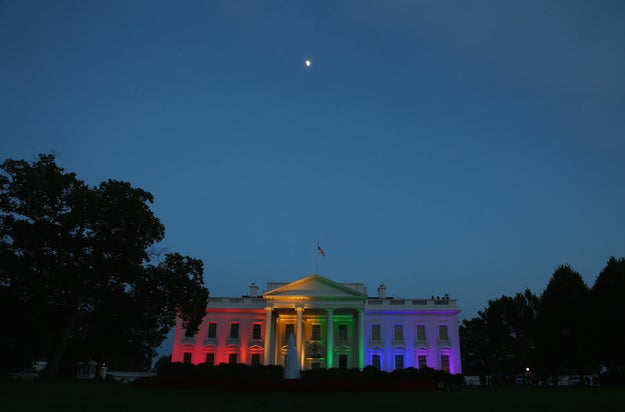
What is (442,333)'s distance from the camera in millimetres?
47875

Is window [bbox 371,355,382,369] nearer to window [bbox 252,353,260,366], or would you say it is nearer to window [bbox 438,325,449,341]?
window [bbox 438,325,449,341]

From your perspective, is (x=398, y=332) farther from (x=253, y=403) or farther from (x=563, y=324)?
(x=253, y=403)

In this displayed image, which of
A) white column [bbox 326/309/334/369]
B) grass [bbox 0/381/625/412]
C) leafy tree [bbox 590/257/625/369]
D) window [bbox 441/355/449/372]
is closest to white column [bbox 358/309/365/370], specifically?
white column [bbox 326/309/334/369]

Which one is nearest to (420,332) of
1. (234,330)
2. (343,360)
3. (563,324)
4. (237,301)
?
(343,360)

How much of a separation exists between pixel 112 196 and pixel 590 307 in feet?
124

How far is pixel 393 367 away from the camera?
4681cm

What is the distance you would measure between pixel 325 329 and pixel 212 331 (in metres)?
12.0

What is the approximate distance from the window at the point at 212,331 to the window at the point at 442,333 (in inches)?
924

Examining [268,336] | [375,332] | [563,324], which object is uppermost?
[563,324]

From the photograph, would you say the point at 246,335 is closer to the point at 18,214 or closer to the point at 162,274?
the point at 162,274

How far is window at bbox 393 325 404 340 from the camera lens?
47938mm

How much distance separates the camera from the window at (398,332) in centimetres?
4794

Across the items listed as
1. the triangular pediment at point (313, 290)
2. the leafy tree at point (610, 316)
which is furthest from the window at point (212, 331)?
the leafy tree at point (610, 316)

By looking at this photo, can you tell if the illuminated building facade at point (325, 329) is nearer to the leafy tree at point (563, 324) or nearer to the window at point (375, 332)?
the window at point (375, 332)
